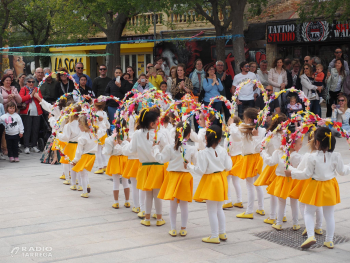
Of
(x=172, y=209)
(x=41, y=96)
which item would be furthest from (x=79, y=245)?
(x=41, y=96)

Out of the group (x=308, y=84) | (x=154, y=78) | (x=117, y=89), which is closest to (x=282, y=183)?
(x=117, y=89)

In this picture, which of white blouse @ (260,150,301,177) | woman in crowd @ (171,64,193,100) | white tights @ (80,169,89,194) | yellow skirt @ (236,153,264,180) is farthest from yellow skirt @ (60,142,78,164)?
woman in crowd @ (171,64,193,100)

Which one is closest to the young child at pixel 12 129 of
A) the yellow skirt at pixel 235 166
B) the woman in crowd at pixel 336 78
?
the yellow skirt at pixel 235 166

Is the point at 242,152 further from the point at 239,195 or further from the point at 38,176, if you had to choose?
the point at 38,176

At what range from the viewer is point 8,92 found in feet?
41.9

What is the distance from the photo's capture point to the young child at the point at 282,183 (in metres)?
6.69

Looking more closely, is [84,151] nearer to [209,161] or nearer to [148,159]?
[148,159]

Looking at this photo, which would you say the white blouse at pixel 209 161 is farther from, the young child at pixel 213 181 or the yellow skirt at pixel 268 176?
the yellow skirt at pixel 268 176

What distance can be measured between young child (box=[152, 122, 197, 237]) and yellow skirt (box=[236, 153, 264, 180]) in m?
1.29

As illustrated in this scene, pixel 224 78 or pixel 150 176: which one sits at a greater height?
pixel 224 78

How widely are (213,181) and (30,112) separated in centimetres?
801

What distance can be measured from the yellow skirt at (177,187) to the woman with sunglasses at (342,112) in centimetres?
775

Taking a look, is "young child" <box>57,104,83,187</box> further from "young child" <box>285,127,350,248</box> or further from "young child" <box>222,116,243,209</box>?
"young child" <box>285,127,350,248</box>

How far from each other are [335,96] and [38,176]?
28.2 feet
